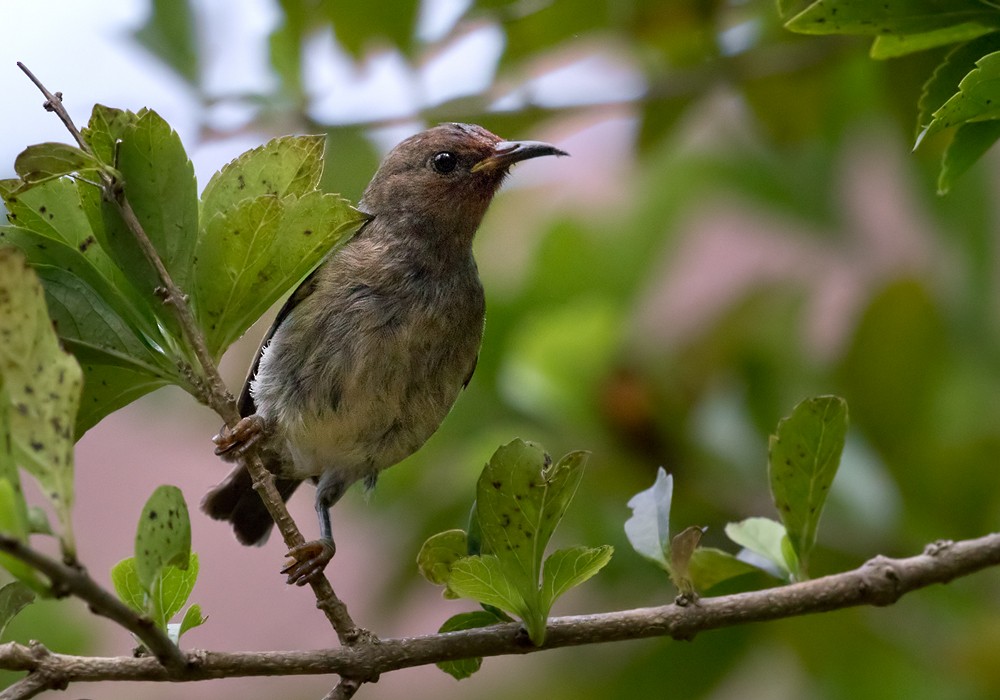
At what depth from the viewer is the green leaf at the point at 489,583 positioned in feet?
5.24

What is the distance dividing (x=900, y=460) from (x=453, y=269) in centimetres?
129

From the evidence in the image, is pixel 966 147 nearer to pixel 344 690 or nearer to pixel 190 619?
pixel 344 690

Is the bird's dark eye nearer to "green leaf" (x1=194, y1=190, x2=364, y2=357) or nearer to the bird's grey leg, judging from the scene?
the bird's grey leg

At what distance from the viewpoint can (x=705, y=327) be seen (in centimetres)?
341

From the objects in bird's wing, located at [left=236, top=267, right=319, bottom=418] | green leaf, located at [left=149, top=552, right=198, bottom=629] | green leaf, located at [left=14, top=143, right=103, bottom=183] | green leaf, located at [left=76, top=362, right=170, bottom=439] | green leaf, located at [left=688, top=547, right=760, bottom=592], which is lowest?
green leaf, located at [left=688, top=547, right=760, bottom=592]

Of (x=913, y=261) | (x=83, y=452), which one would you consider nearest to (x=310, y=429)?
(x=913, y=261)

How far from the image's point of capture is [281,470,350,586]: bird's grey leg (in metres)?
1.82

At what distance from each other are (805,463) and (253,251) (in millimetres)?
890

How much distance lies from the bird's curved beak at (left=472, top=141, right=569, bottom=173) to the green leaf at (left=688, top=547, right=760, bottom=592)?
1.32 m

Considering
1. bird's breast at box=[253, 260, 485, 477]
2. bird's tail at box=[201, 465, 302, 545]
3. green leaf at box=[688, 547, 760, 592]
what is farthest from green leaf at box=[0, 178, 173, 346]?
bird's tail at box=[201, 465, 302, 545]

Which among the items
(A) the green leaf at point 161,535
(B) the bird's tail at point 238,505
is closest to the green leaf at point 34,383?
(A) the green leaf at point 161,535

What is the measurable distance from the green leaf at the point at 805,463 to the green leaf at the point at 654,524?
0.56 ft

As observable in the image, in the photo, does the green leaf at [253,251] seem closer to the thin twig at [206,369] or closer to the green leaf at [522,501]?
the thin twig at [206,369]

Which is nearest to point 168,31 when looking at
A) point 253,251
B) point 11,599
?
point 253,251
